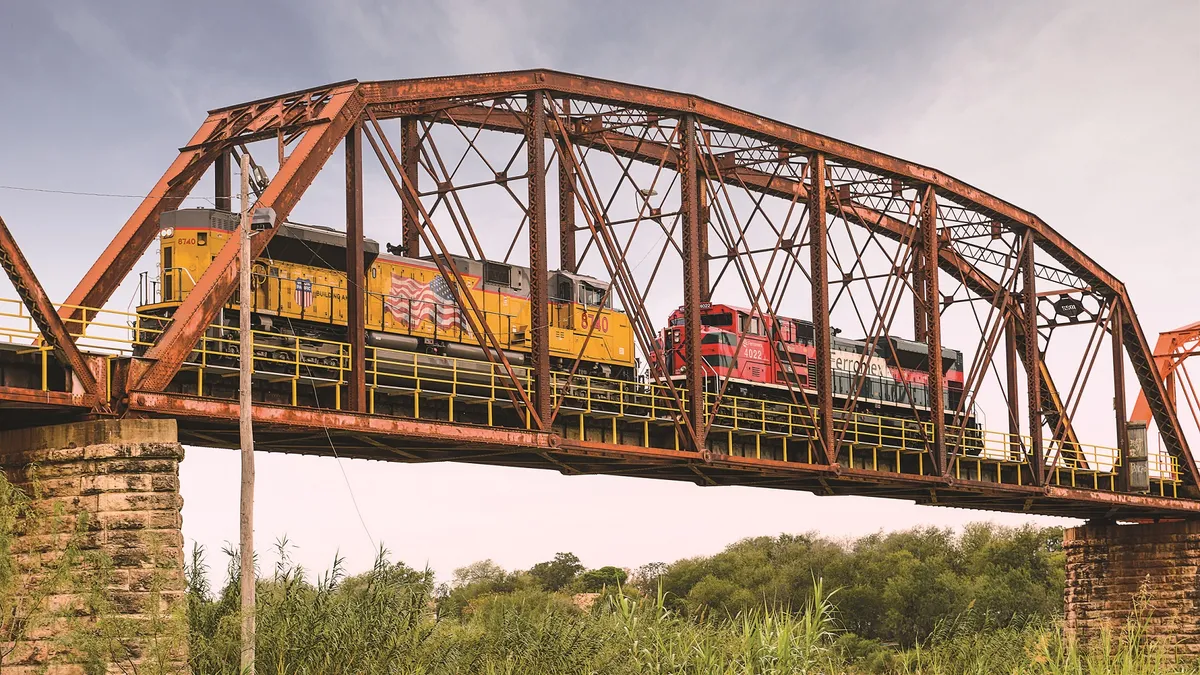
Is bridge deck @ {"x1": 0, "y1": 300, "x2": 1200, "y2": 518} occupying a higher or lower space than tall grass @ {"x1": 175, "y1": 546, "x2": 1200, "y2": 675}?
higher

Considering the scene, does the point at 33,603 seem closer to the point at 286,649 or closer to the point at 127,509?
the point at 127,509

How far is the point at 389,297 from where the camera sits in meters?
33.7

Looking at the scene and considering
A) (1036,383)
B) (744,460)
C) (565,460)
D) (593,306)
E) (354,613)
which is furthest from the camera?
(1036,383)

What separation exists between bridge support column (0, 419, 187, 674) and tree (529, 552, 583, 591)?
252 feet

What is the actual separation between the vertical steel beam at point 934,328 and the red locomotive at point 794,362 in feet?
3.13

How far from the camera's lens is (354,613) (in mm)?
23391

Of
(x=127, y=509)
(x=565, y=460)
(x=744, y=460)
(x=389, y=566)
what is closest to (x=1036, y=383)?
(x=744, y=460)

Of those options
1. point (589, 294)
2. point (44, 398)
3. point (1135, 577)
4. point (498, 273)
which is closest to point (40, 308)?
point (44, 398)

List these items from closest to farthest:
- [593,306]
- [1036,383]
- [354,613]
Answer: [354,613]
[593,306]
[1036,383]

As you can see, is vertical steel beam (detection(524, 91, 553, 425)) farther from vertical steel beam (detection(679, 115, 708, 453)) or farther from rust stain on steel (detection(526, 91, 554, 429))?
vertical steel beam (detection(679, 115, 708, 453))

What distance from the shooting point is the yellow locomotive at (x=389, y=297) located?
102ft

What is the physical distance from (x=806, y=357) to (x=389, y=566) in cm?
2601

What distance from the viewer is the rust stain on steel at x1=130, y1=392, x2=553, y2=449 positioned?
23281 millimetres

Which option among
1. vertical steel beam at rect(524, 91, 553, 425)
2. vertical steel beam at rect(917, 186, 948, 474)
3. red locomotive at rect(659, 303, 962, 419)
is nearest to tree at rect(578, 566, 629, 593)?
red locomotive at rect(659, 303, 962, 419)
